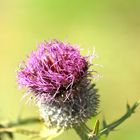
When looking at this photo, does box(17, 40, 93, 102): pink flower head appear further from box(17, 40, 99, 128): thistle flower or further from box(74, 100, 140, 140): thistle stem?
box(74, 100, 140, 140): thistle stem

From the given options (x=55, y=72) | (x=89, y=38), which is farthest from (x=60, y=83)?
Result: (x=89, y=38)

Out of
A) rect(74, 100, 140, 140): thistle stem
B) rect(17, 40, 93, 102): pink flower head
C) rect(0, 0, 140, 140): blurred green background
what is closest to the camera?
rect(74, 100, 140, 140): thistle stem

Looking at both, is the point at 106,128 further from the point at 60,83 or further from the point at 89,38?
the point at 89,38

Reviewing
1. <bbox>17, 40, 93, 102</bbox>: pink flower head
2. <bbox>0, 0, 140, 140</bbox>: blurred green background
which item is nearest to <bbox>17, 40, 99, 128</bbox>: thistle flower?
<bbox>17, 40, 93, 102</bbox>: pink flower head

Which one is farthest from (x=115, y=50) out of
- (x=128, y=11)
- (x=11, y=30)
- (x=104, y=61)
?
(x=11, y=30)

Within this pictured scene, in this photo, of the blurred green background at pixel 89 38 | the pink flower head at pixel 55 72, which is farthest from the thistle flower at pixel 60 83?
the blurred green background at pixel 89 38

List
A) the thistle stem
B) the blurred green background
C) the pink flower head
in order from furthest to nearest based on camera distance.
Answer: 1. the blurred green background
2. the pink flower head
3. the thistle stem

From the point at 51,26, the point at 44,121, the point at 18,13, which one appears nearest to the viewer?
the point at 44,121

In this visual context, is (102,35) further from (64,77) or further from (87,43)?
(64,77)
